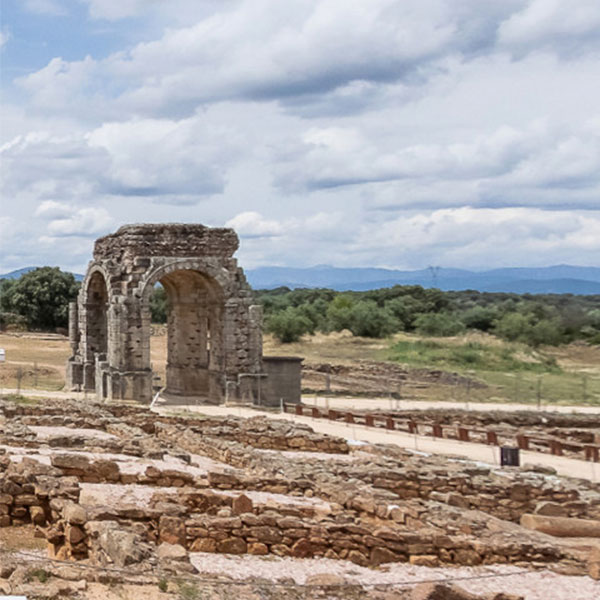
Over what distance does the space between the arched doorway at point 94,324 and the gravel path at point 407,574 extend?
1013 inches

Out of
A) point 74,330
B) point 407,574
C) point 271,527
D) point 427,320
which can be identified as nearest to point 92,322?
point 74,330

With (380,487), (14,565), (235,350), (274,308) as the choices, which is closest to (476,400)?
(235,350)

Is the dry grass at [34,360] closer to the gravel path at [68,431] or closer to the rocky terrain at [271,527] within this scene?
the gravel path at [68,431]

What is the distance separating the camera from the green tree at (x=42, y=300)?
64.6 metres

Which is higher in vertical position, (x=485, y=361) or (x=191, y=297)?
(x=191, y=297)

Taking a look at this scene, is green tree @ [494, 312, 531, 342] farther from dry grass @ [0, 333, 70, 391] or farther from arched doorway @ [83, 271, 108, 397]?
arched doorway @ [83, 271, 108, 397]

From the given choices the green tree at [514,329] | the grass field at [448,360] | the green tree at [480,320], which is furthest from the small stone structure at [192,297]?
the green tree at [480,320]

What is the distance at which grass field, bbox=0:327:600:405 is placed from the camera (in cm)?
3961

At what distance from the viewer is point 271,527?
36.6 ft

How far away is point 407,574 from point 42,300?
2254 inches

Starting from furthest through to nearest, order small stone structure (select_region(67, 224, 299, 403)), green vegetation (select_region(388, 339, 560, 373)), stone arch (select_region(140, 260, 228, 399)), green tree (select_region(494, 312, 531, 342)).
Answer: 1. green tree (select_region(494, 312, 531, 342))
2. green vegetation (select_region(388, 339, 560, 373))
3. stone arch (select_region(140, 260, 228, 399))
4. small stone structure (select_region(67, 224, 299, 403))

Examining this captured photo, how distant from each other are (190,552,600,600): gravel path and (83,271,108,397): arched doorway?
2572cm

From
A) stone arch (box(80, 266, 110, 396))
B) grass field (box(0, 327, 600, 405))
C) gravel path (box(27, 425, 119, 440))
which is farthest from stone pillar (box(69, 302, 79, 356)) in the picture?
gravel path (box(27, 425, 119, 440))

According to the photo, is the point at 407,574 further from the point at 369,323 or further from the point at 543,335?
the point at 543,335
